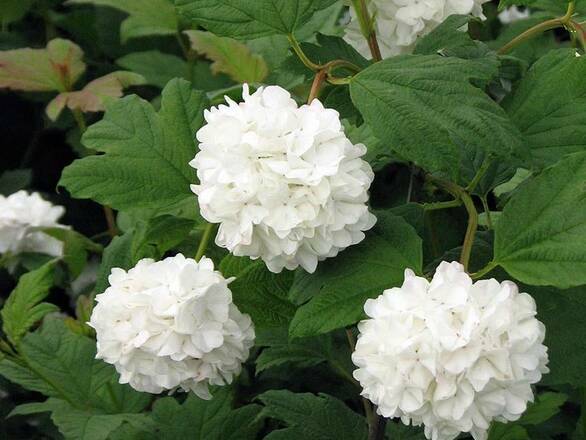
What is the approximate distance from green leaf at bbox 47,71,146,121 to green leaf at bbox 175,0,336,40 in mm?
763

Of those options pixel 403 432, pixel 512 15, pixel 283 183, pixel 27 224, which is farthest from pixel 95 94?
pixel 512 15

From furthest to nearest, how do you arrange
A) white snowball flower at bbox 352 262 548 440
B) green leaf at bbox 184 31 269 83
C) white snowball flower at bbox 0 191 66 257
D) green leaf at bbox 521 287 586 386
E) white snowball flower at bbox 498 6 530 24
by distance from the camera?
1. white snowball flower at bbox 498 6 530 24
2. white snowball flower at bbox 0 191 66 257
3. green leaf at bbox 184 31 269 83
4. green leaf at bbox 521 287 586 386
5. white snowball flower at bbox 352 262 548 440

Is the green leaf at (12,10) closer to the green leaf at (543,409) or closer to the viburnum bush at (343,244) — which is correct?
the viburnum bush at (343,244)

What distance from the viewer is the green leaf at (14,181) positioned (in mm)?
2689

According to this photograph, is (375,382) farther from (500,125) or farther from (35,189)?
(35,189)

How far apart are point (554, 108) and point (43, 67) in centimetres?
121

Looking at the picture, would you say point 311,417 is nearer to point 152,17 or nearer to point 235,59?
point 235,59

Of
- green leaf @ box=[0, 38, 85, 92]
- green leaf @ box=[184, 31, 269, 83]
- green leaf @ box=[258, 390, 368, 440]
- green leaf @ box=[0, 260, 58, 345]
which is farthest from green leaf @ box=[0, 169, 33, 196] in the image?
green leaf @ box=[258, 390, 368, 440]

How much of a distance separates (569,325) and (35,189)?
182 cm

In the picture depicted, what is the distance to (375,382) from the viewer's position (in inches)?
46.3

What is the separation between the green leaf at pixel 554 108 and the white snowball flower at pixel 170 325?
17.8 inches

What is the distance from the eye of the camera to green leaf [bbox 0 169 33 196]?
2689 millimetres

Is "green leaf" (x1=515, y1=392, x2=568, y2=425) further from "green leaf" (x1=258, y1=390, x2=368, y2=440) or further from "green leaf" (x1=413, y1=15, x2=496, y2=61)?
"green leaf" (x1=413, y1=15, x2=496, y2=61)

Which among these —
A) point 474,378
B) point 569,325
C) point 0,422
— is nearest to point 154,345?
point 474,378
